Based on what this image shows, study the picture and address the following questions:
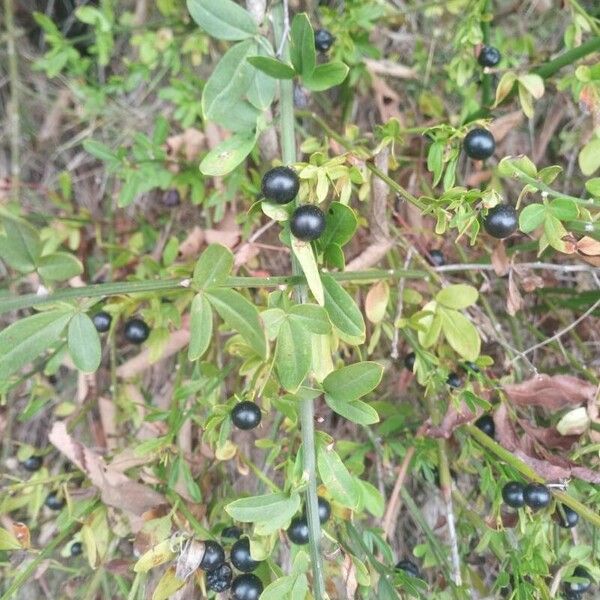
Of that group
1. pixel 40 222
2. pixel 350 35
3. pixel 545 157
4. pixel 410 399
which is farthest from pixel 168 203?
pixel 545 157

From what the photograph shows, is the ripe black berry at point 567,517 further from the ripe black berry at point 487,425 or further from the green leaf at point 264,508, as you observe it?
the green leaf at point 264,508

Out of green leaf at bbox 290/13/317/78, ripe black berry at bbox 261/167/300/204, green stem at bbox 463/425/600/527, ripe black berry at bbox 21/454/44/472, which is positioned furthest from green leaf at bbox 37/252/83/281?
ripe black berry at bbox 21/454/44/472

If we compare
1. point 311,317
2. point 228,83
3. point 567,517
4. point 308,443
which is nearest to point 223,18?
point 228,83

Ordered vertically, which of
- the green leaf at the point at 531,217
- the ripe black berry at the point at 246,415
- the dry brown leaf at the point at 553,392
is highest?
the green leaf at the point at 531,217

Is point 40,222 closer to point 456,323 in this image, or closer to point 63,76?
point 63,76

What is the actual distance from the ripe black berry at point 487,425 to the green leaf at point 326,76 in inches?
41.3

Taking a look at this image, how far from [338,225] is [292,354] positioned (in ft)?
0.96

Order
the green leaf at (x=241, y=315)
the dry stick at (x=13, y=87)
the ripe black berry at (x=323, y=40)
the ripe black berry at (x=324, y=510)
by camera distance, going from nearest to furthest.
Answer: the green leaf at (x=241, y=315)
the ripe black berry at (x=324, y=510)
the ripe black berry at (x=323, y=40)
the dry stick at (x=13, y=87)

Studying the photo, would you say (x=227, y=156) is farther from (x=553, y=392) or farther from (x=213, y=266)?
(x=553, y=392)

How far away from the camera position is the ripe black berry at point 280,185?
4.15ft

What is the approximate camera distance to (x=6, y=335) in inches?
47.9

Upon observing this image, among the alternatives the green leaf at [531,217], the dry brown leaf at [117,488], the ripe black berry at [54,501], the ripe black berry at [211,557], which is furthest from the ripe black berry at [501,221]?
the ripe black berry at [54,501]

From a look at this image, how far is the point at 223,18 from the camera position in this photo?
1449 millimetres

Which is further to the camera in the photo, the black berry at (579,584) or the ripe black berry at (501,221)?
the black berry at (579,584)
